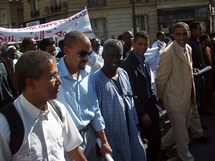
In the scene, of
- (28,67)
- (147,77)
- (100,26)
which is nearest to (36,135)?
(28,67)

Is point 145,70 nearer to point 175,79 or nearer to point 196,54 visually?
point 175,79

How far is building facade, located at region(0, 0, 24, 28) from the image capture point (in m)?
49.5

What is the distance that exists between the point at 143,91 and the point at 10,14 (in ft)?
153

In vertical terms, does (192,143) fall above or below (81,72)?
below

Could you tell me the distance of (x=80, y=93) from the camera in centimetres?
348

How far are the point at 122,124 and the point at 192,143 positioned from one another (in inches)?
122

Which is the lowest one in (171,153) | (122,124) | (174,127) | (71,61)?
(171,153)

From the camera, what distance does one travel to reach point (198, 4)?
1419 inches

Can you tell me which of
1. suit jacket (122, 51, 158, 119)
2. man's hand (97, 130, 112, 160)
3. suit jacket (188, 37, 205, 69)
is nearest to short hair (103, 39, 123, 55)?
man's hand (97, 130, 112, 160)

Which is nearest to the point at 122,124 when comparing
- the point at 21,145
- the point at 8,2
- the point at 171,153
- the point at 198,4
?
the point at 21,145

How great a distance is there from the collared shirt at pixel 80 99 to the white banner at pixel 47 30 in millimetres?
6364

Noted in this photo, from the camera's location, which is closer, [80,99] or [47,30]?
[80,99]

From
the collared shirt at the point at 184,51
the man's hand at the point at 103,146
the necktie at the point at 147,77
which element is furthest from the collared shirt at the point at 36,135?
the collared shirt at the point at 184,51

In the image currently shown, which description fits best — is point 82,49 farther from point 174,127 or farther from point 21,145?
point 174,127
